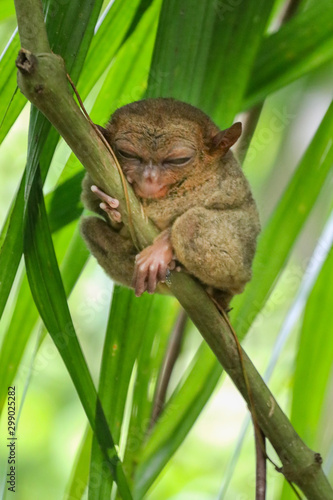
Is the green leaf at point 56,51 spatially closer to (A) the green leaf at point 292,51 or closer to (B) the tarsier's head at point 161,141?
(B) the tarsier's head at point 161,141

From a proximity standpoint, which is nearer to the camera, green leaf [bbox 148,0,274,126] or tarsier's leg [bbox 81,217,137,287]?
green leaf [bbox 148,0,274,126]

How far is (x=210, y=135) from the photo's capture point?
2.36 meters

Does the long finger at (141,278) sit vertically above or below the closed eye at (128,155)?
below

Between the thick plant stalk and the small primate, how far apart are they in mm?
288

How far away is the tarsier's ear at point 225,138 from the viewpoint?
2.19m

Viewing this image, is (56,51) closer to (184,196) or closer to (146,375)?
(184,196)

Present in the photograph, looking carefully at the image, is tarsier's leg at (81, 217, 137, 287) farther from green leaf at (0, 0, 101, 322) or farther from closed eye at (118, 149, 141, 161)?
green leaf at (0, 0, 101, 322)

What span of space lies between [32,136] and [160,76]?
2.16 ft

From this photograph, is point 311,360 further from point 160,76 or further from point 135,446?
point 160,76

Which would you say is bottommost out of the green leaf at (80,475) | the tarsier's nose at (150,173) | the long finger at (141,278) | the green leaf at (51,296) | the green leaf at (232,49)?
the green leaf at (80,475)

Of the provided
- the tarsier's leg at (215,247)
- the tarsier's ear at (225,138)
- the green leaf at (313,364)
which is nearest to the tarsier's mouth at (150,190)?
the tarsier's leg at (215,247)

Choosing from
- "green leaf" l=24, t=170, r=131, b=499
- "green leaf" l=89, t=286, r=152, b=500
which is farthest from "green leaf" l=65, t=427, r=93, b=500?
"green leaf" l=24, t=170, r=131, b=499

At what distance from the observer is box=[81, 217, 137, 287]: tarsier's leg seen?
7.91 feet

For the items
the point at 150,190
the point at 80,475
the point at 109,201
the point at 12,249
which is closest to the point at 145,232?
the point at 109,201
